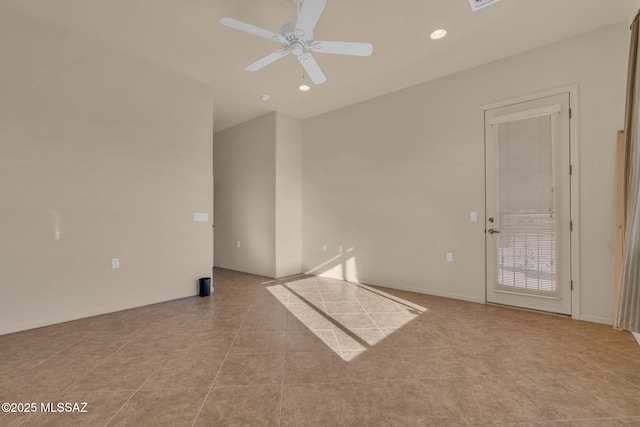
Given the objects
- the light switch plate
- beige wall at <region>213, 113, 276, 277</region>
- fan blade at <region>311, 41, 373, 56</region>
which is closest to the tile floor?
the light switch plate

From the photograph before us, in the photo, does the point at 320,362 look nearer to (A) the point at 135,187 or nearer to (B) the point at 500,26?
(A) the point at 135,187

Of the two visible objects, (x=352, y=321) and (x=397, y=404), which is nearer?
(x=397, y=404)

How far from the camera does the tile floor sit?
5.31 feet

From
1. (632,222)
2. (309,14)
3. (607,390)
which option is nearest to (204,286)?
(309,14)

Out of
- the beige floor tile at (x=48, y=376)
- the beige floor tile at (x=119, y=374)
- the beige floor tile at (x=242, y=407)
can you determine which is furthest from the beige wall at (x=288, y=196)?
the beige floor tile at (x=242, y=407)

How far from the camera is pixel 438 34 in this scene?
302 centimetres

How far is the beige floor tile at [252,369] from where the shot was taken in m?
1.94

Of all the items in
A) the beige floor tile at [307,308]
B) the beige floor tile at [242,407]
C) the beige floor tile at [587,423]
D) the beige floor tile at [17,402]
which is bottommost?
the beige floor tile at [307,308]

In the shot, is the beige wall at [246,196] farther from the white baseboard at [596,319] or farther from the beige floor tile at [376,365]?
the white baseboard at [596,319]

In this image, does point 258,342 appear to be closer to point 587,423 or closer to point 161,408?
point 161,408

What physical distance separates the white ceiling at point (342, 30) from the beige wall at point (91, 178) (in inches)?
14.0

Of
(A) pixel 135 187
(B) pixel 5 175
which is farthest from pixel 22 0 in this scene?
(A) pixel 135 187

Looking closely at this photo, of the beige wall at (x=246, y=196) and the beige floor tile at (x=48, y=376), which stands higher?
the beige wall at (x=246, y=196)

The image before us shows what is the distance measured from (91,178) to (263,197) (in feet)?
8.76
